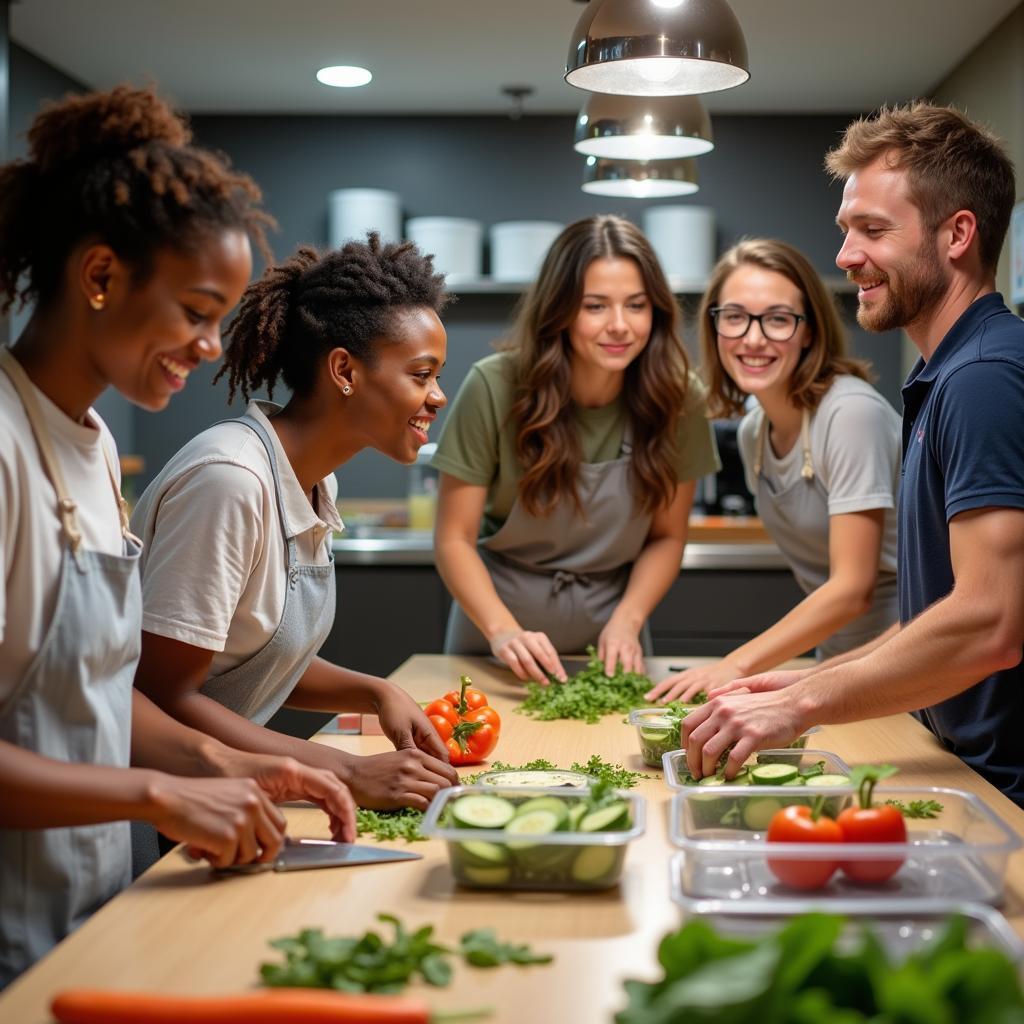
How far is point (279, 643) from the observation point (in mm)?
1989

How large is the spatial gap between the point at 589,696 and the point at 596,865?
1.12 metres

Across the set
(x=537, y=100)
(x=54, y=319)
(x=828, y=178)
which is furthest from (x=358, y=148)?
(x=54, y=319)

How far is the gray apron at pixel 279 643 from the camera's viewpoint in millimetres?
1986

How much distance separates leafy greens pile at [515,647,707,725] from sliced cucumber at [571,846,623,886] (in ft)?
3.32

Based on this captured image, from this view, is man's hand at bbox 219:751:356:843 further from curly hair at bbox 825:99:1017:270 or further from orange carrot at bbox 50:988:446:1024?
curly hair at bbox 825:99:1017:270

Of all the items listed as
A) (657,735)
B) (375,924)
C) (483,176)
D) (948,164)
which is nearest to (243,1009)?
(375,924)

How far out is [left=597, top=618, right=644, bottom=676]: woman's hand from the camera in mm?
2770

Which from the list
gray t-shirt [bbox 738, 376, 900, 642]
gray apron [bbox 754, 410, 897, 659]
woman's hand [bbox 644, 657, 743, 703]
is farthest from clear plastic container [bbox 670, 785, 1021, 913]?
gray apron [bbox 754, 410, 897, 659]

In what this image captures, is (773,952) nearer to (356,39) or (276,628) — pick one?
(276,628)

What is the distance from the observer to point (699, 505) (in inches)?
236

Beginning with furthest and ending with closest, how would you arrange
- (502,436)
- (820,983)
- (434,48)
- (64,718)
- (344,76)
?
(344,76)
(434,48)
(502,436)
(64,718)
(820,983)

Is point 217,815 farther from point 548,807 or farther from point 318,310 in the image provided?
point 318,310

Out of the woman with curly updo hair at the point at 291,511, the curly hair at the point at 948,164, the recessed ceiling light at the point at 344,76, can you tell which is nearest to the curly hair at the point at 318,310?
the woman with curly updo hair at the point at 291,511

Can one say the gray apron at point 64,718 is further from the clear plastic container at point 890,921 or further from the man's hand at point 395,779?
the clear plastic container at point 890,921
